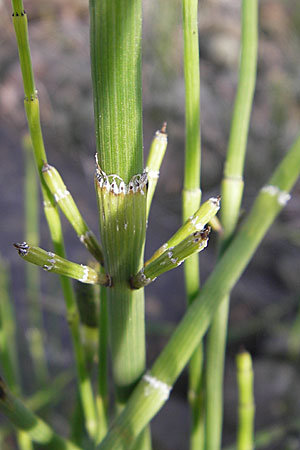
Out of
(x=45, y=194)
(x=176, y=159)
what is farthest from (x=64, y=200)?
(x=176, y=159)

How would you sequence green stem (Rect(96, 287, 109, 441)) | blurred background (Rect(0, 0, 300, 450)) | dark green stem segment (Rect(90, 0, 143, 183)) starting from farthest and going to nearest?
blurred background (Rect(0, 0, 300, 450))
green stem (Rect(96, 287, 109, 441))
dark green stem segment (Rect(90, 0, 143, 183))

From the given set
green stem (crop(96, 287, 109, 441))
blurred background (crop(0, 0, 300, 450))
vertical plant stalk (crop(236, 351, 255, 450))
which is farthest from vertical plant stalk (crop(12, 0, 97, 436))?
blurred background (crop(0, 0, 300, 450))

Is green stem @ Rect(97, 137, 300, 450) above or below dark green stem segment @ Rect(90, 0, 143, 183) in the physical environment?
below

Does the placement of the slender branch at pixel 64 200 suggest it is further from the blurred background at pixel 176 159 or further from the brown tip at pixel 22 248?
the blurred background at pixel 176 159

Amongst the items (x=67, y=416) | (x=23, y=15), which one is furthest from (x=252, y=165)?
(x=23, y=15)

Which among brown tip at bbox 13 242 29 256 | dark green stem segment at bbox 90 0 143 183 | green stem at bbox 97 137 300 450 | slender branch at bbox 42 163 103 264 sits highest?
dark green stem segment at bbox 90 0 143 183

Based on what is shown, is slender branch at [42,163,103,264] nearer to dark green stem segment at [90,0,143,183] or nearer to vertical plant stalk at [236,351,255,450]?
dark green stem segment at [90,0,143,183]

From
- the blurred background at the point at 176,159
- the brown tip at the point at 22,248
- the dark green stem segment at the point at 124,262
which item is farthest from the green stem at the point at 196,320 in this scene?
Answer: the blurred background at the point at 176,159

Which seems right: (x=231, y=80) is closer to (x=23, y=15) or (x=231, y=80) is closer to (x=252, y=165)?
(x=252, y=165)
